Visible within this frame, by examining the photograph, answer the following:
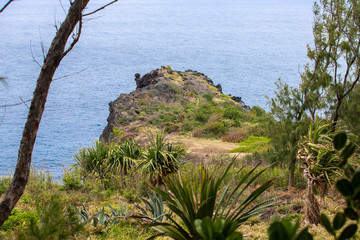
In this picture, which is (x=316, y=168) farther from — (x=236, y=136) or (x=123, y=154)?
(x=236, y=136)

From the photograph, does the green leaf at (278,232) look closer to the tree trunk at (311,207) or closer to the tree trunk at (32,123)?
the tree trunk at (32,123)

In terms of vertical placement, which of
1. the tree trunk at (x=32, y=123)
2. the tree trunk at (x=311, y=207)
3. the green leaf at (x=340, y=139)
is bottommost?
the tree trunk at (x=311, y=207)

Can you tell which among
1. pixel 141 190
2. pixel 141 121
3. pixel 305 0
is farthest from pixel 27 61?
pixel 305 0

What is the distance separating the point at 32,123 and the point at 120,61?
69.1 metres

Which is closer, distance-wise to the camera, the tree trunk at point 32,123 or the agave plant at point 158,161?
the tree trunk at point 32,123

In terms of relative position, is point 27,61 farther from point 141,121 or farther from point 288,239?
point 288,239

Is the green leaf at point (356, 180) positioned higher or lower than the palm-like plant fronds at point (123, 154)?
higher

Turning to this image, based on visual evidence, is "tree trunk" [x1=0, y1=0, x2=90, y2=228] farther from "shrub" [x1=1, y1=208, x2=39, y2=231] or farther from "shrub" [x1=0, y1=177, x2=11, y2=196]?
"shrub" [x1=0, y1=177, x2=11, y2=196]

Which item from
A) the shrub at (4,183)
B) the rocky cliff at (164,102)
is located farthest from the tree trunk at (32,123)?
the rocky cliff at (164,102)

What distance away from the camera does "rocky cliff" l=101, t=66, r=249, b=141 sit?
1163 inches

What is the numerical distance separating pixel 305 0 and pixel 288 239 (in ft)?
647

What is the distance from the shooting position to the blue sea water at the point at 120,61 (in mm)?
43219

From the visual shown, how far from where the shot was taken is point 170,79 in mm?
38062

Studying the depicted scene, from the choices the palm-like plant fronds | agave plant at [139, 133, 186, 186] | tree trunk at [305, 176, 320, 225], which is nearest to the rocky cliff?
the palm-like plant fronds
